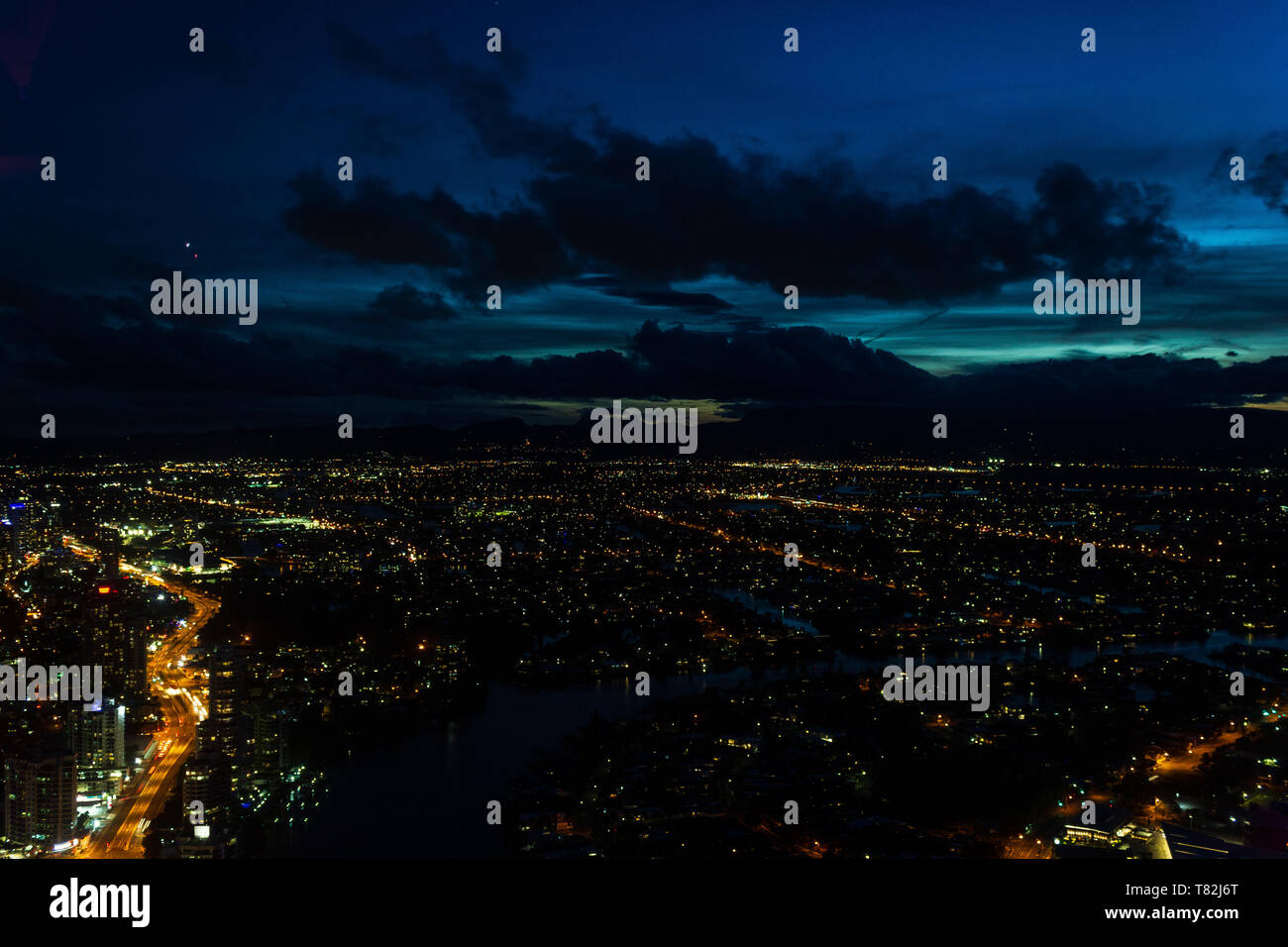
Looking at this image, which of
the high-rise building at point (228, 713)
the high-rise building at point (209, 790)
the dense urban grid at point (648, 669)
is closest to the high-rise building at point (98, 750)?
the dense urban grid at point (648, 669)

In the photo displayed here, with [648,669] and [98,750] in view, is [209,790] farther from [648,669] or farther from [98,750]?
[648,669]

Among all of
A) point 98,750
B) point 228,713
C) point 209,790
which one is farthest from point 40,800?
point 228,713

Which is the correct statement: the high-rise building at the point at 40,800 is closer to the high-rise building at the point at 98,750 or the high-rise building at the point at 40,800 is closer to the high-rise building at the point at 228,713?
the high-rise building at the point at 98,750

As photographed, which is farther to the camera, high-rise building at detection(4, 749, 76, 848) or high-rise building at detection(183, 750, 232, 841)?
high-rise building at detection(183, 750, 232, 841)

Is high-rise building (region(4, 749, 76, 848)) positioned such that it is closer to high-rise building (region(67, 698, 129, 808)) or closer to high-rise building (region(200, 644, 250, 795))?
high-rise building (region(67, 698, 129, 808))

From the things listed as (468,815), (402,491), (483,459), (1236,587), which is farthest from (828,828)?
(483,459)

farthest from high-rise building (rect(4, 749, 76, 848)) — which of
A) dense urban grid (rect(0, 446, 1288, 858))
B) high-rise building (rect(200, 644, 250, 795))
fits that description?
high-rise building (rect(200, 644, 250, 795))

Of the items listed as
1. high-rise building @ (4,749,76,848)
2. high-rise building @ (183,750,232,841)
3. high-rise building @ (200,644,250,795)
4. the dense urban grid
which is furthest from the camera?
high-rise building @ (200,644,250,795)
